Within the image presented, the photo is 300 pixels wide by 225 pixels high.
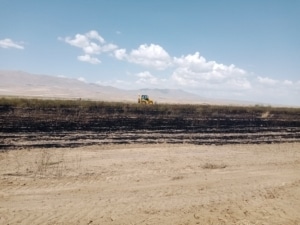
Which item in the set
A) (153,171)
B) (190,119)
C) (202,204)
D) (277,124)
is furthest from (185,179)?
(277,124)

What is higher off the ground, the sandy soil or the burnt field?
the burnt field

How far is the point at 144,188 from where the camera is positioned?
13078mm

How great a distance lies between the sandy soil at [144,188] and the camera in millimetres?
10172

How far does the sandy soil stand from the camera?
10.2m

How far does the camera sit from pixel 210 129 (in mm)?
33688

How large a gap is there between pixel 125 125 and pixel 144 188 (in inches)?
734

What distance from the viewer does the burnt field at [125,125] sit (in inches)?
1017

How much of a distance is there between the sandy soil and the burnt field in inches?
175

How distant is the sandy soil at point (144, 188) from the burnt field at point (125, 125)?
4458mm

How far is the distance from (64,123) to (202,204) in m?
20.3

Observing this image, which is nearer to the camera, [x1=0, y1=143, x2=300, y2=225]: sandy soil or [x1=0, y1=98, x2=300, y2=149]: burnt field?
[x1=0, y1=143, x2=300, y2=225]: sandy soil

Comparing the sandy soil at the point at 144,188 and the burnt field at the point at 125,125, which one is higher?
the burnt field at the point at 125,125

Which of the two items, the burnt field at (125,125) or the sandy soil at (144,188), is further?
the burnt field at (125,125)

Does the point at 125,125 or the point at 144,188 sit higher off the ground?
the point at 125,125
